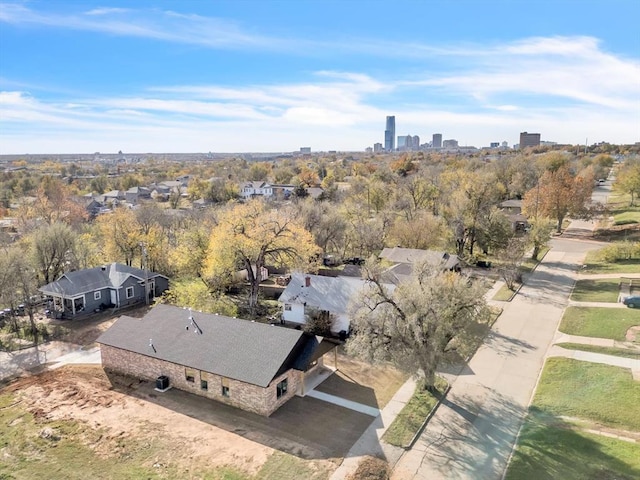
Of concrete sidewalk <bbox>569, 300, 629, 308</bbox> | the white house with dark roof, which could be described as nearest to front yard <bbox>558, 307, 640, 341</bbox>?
concrete sidewalk <bbox>569, 300, 629, 308</bbox>

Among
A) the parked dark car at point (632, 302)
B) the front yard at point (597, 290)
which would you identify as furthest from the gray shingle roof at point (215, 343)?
the front yard at point (597, 290)

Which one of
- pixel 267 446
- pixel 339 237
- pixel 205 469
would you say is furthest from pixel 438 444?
pixel 339 237

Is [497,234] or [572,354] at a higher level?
[497,234]

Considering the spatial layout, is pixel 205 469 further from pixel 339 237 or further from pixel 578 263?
pixel 578 263

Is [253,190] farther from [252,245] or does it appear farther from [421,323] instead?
[421,323]

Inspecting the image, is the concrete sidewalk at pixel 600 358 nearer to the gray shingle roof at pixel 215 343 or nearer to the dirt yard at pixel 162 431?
the dirt yard at pixel 162 431

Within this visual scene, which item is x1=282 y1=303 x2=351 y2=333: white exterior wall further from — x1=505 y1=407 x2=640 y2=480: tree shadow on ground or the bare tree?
x1=505 y1=407 x2=640 y2=480: tree shadow on ground
